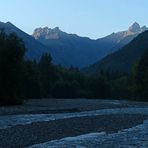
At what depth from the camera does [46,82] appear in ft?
395

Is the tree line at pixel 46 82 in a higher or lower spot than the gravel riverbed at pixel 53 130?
A: higher

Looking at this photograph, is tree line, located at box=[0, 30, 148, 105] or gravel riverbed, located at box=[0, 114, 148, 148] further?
tree line, located at box=[0, 30, 148, 105]

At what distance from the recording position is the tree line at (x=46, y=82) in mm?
78000

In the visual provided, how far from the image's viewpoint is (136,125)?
4578 centimetres

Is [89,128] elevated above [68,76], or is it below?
below

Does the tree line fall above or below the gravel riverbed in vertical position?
above

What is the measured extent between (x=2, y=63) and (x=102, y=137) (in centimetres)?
4511

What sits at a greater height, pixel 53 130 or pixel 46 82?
pixel 46 82

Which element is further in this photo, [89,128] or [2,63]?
[2,63]

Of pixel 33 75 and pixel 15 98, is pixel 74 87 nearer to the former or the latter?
pixel 33 75

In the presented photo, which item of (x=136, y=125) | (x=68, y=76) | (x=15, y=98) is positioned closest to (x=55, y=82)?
(x=68, y=76)

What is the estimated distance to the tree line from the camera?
78.0m

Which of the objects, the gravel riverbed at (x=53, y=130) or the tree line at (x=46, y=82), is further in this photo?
the tree line at (x=46, y=82)

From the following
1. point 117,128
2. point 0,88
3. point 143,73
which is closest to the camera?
point 117,128
